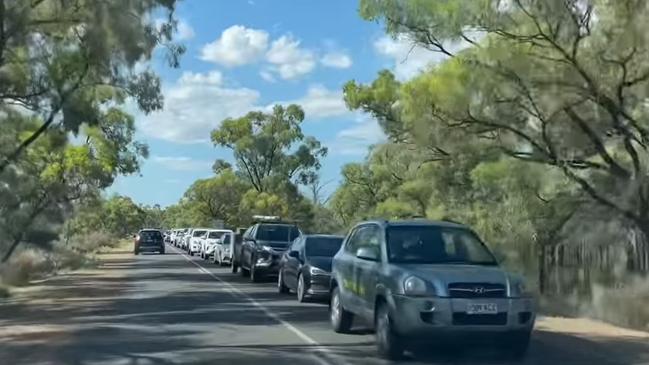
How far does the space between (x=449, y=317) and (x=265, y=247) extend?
18.0 metres

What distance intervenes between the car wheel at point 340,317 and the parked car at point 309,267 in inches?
208

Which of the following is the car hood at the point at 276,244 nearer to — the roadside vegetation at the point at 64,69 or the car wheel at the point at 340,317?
the roadside vegetation at the point at 64,69

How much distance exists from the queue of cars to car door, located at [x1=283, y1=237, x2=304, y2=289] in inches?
278

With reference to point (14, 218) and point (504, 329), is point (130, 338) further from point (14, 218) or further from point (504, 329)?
point (14, 218)

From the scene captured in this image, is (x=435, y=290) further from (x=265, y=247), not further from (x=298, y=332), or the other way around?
(x=265, y=247)

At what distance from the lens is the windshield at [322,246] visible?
22438mm

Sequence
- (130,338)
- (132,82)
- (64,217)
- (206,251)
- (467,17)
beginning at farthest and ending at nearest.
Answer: (206,251) < (64,217) < (132,82) < (467,17) < (130,338)

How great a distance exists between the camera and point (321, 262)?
70.5 feet

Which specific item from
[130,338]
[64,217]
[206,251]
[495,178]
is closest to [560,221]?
[495,178]

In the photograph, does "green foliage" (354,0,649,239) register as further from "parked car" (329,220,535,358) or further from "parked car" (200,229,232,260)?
"parked car" (200,229,232,260)

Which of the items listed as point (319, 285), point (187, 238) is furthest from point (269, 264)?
point (187, 238)

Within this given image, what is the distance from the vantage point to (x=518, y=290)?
12.1 metres

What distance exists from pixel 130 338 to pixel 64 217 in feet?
97.8

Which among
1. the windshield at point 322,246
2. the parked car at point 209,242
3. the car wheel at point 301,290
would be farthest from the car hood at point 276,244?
the parked car at point 209,242
